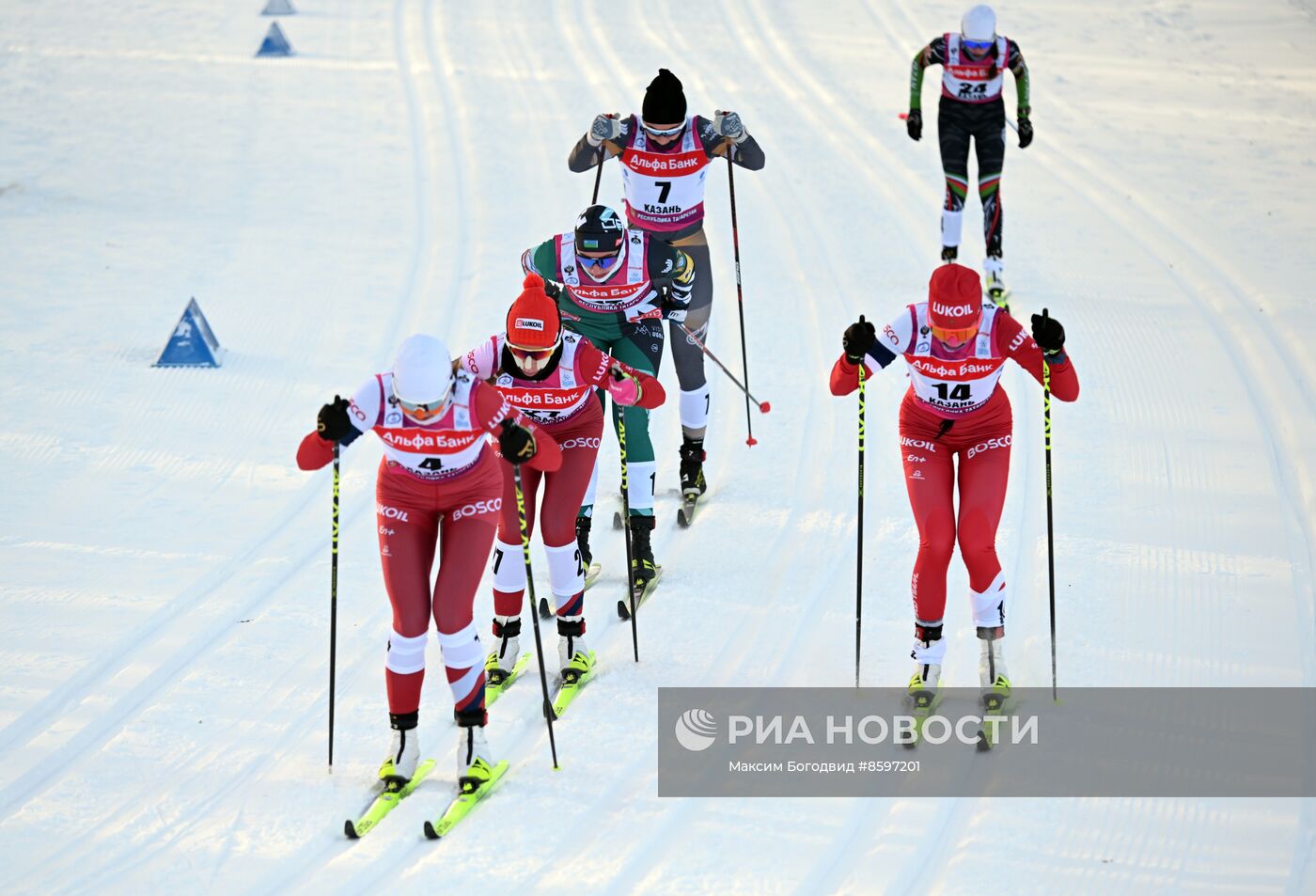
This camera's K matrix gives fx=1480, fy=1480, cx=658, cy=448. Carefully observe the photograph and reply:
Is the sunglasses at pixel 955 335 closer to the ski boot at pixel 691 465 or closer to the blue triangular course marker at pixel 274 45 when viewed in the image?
the ski boot at pixel 691 465

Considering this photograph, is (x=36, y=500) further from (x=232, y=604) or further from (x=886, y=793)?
(x=886, y=793)

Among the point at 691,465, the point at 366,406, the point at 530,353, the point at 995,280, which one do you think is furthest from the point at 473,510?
the point at 995,280

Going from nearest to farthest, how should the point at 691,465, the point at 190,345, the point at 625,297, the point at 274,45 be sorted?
1. the point at 625,297
2. the point at 691,465
3. the point at 190,345
4. the point at 274,45

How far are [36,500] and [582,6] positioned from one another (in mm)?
11102

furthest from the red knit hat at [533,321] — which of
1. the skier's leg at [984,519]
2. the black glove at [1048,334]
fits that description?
the black glove at [1048,334]

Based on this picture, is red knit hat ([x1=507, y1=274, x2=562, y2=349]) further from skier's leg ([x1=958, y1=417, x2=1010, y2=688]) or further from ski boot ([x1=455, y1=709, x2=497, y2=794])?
skier's leg ([x1=958, y1=417, x2=1010, y2=688])

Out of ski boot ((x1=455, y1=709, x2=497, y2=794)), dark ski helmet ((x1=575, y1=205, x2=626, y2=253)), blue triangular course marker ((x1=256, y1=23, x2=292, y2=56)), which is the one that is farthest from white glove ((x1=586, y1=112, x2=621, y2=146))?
blue triangular course marker ((x1=256, y1=23, x2=292, y2=56))

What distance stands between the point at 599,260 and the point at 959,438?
6.38 feet

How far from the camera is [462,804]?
223 inches

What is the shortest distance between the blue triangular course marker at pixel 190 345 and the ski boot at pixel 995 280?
534cm

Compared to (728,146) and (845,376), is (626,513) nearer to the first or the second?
(845,376)

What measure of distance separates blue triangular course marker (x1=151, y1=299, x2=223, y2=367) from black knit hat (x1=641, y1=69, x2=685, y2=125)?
3.49 meters

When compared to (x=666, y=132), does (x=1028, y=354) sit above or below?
below

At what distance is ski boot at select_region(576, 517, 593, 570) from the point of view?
702 cm
